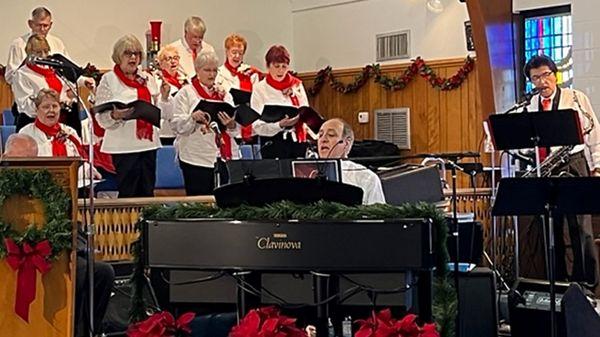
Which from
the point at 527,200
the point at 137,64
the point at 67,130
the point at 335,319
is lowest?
the point at 335,319

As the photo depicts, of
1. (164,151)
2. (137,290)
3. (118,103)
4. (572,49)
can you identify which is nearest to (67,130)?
(118,103)

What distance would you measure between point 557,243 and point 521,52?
3588 millimetres

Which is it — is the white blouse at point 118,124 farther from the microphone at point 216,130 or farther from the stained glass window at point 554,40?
the stained glass window at point 554,40

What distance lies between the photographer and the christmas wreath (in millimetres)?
3871

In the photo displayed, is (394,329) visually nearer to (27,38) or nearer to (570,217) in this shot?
(570,217)

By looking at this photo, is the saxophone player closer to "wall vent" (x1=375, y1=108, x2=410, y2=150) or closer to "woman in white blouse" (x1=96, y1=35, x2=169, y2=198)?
"woman in white blouse" (x1=96, y1=35, x2=169, y2=198)

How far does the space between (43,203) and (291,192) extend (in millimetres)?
1020

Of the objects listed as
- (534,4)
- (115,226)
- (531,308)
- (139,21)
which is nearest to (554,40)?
(534,4)

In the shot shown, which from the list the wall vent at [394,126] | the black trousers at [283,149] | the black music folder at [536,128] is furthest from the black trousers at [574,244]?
the wall vent at [394,126]

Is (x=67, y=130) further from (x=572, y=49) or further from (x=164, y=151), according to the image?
(x=572, y=49)

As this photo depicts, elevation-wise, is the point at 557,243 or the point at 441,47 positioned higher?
the point at 441,47

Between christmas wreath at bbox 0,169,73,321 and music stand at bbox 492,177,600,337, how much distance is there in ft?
5.91

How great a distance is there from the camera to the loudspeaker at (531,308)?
471cm

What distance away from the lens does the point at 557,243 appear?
243 inches
